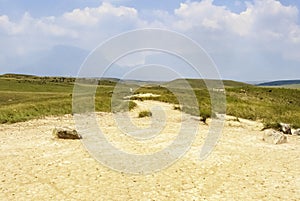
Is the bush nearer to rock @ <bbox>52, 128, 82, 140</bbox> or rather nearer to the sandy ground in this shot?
the sandy ground

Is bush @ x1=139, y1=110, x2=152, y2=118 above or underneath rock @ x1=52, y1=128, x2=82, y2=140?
above

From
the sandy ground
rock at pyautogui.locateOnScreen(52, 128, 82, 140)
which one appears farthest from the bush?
rock at pyautogui.locateOnScreen(52, 128, 82, 140)

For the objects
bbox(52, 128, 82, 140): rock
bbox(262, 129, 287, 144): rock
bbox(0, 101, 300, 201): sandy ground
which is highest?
bbox(262, 129, 287, 144): rock

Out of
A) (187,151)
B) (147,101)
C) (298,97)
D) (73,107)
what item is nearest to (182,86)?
(147,101)

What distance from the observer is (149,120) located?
136 ft

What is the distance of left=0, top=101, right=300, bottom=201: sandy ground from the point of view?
18.1 m

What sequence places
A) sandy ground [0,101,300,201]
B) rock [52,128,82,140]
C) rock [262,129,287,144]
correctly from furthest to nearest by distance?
rock [262,129,287,144]
rock [52,128,82,140]
sandy ground [0,101,300,201]

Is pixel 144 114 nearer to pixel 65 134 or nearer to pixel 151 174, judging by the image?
pixel 65 134

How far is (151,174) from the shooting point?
2119 cm

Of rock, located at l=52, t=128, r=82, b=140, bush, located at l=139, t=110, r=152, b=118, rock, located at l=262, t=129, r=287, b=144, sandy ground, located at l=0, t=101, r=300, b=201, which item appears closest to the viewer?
sandy ground, located at l=0, t=101, r=300, b=201

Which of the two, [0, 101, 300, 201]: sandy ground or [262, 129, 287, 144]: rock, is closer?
[0, 101, 300, 201]: sandy ground

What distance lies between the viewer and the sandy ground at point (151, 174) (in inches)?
711

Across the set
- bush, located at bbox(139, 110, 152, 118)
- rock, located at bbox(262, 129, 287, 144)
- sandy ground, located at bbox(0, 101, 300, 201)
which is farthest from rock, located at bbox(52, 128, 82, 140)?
rock, located at bbox(262, 129, 287, 144)

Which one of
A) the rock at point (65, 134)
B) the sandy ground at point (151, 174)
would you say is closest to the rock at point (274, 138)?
the sandy ground at point (151, 174)
